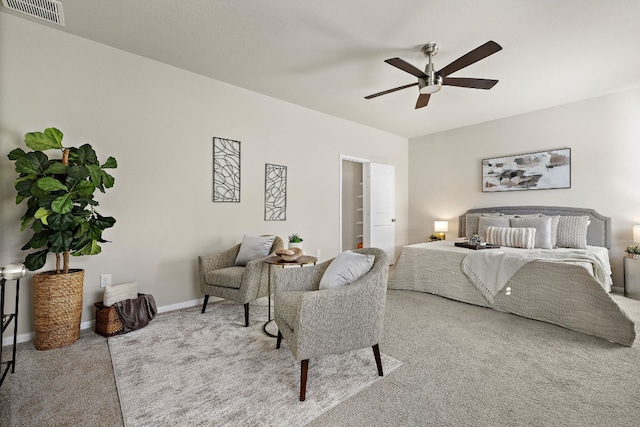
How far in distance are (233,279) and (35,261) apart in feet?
4.97

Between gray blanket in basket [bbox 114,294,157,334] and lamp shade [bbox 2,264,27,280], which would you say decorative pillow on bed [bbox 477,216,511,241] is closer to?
gray blanket in basket [bbox 114,294,157,334]

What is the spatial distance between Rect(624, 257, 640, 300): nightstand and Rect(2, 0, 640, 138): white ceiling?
2.25 m

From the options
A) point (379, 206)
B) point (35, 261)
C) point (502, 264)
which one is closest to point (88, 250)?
point (35, 261)

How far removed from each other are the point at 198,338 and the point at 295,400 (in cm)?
122

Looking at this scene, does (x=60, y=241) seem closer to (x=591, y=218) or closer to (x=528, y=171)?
(x=528, y=171)

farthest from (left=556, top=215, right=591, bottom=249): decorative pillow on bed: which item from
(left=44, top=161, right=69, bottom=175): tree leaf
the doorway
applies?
(left=44, top=161, right=69, bottom=175): tree leaf

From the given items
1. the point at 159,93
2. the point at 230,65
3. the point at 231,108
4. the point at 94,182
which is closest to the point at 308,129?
the point at 231,108

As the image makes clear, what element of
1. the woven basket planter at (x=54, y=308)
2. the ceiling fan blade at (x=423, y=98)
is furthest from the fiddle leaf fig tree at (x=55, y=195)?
the ceiling fan blade at (x=423, y=98)

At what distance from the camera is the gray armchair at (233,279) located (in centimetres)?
275

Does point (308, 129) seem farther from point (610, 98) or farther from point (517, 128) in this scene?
point (610, 98)

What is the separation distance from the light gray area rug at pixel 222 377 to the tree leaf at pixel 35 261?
0.82 meters

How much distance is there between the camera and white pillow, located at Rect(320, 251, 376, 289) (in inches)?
77.7

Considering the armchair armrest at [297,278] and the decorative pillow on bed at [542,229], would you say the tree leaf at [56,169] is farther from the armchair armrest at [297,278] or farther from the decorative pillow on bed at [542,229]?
the decorative pillow on bed at [542,229]

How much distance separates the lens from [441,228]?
5500mm
